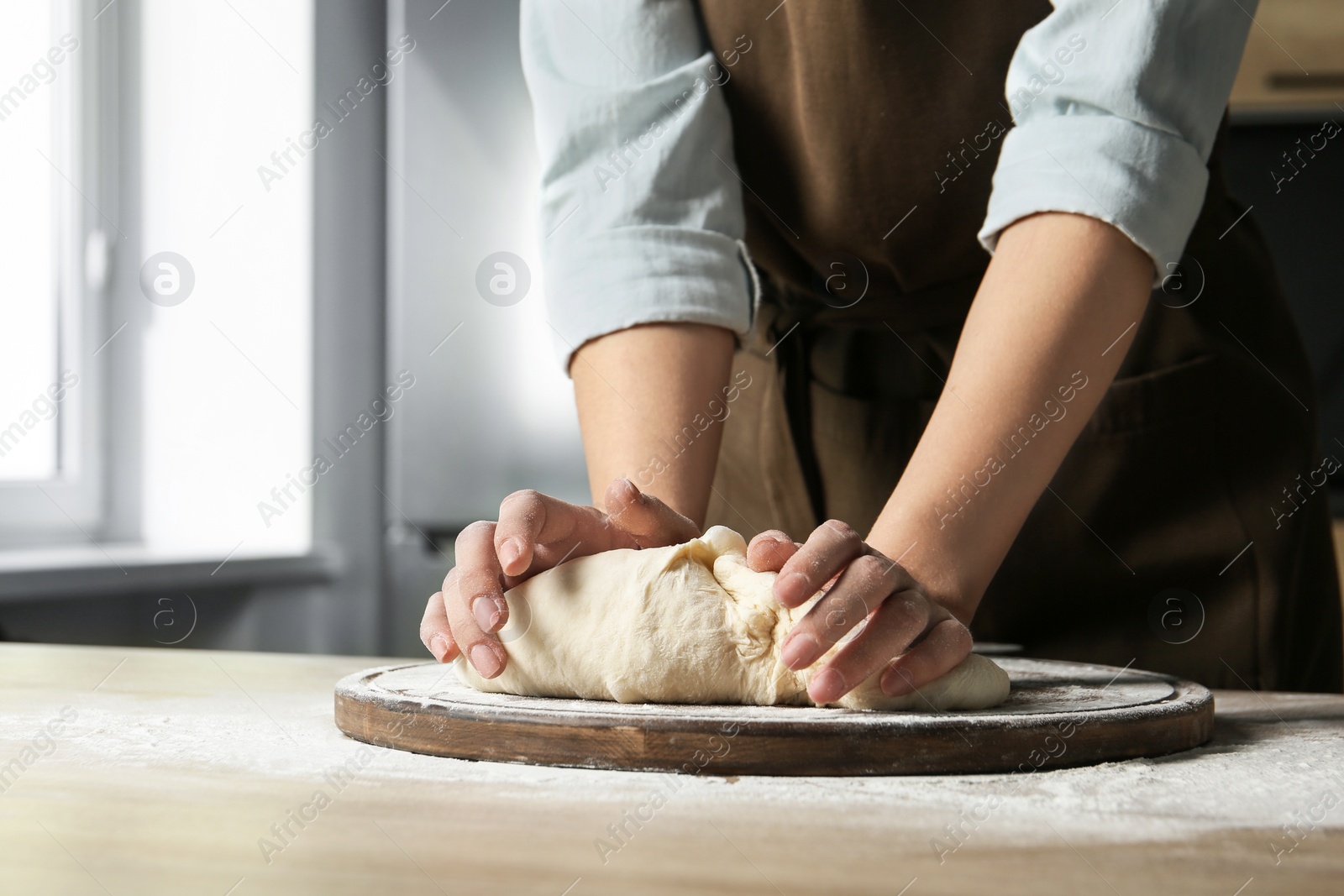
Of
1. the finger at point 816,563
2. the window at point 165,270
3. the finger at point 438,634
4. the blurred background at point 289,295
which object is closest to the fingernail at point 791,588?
the finger at point 816,563

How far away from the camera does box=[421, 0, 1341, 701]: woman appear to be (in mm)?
784

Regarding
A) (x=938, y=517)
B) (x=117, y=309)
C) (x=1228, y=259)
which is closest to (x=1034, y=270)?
(x=938, y=517)

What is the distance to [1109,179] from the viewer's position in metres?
0.78

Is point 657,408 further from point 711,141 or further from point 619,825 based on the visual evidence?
point 619,825

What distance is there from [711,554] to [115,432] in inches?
67.4

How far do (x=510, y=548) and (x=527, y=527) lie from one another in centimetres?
2

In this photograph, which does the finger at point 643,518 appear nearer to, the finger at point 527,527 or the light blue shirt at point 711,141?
the finger at point 527,527

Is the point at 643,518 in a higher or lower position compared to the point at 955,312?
lower

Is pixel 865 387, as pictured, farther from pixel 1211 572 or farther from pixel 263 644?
pixel 263 644

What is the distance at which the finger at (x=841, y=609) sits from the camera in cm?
60

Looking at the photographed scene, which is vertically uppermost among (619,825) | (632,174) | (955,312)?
(632,174)

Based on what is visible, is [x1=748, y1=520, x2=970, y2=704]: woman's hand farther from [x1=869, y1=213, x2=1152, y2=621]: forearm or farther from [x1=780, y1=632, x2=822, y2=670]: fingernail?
[x1=869, y1=213, x2=1152, y2=621]: forearm

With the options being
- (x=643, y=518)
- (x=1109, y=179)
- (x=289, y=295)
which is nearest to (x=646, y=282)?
(x=643, y=518)

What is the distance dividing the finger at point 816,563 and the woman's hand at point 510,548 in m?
0.15
